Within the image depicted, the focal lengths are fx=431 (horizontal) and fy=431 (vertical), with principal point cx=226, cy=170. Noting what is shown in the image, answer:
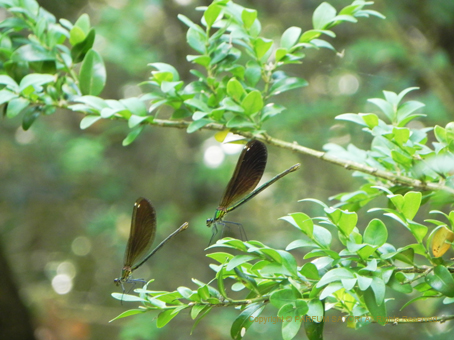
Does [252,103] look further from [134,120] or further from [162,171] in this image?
[162,171]

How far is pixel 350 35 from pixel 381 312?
2.81 metres

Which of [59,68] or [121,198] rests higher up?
[59,68]

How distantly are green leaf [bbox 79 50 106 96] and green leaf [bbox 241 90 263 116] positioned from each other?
1.12 feet

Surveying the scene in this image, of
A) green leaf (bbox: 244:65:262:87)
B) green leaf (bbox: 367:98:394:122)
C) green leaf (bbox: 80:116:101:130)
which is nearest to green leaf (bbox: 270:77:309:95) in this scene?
green leaf (bbox: 244:65:262:87)

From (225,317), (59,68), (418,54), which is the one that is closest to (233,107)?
(59,68)

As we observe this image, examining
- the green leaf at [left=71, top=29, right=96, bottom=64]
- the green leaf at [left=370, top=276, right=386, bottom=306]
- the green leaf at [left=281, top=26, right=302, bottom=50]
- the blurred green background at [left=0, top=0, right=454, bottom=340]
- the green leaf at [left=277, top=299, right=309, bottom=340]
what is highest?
the green leaf at [left=281, top=26, right=302, bottom=50]

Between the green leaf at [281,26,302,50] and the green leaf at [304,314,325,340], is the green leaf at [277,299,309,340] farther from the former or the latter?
the green leaf at [281,26,302,50]

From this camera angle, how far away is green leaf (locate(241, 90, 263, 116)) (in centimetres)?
80

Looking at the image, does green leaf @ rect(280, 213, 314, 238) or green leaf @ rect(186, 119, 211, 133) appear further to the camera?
green leaf @ rect(186, 119, 211, 133)

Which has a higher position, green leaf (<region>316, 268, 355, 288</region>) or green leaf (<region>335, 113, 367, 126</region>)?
green leaf (<region>335, 113, 367, 126</region>)

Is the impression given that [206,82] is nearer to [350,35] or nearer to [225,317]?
[225,317]

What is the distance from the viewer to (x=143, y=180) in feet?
11.3

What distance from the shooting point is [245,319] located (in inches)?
24.7

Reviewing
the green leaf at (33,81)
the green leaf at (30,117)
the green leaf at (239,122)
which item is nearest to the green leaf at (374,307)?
the green leaf at (239,122)
